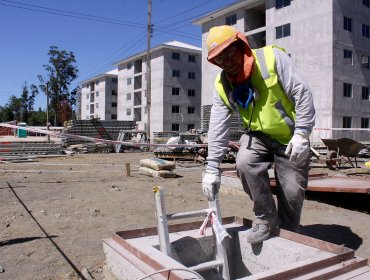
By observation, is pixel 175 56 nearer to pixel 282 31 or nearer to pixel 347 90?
pixel 282 31

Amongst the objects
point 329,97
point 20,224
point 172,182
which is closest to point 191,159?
point 172,182

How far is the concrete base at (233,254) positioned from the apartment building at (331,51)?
27.6 metres

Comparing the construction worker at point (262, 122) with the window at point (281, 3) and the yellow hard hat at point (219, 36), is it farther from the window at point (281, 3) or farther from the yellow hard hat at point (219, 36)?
the window at point (281, 3)

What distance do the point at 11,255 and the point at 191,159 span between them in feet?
37.7

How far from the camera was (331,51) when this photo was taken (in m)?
29.8

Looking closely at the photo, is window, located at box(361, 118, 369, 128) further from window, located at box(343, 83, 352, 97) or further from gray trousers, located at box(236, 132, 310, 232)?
gray trousers, located at box(236, 132, 310, 232)

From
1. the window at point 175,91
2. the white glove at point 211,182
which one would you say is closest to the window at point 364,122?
the window at point 175,91

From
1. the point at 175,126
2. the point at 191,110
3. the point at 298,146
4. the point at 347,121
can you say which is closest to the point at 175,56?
the point at 191,110

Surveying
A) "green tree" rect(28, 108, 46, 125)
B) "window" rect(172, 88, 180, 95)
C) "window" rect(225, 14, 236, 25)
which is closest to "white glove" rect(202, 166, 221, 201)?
"window" rect(225, 14, 236, 25)

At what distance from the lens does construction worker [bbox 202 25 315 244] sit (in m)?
2.98

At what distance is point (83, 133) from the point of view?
25688mm

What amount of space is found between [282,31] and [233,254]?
1303 inches

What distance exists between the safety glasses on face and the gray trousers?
0.68 metres

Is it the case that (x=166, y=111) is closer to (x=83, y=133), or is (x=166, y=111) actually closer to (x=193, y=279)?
(x=83, y=133)
